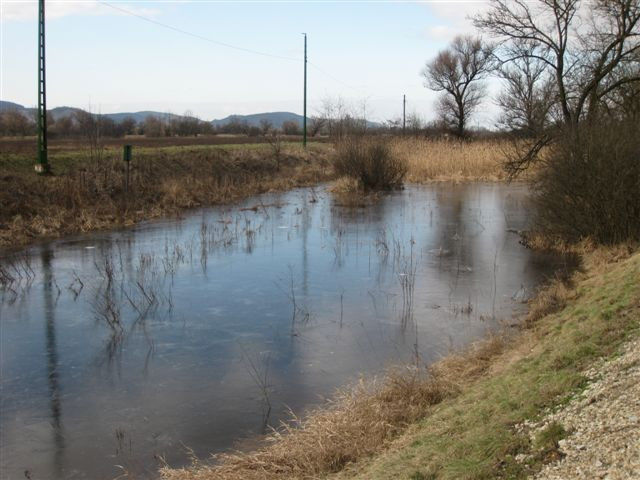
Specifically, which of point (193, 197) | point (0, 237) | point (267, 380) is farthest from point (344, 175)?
point (267, 380)

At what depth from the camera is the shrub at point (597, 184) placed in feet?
41.7

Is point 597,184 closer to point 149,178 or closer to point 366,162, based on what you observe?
point 366,162

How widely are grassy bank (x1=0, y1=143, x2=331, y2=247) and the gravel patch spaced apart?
47.0ft

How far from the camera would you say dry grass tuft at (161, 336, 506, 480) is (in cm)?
520

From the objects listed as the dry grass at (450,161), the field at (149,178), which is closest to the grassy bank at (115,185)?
the field at (149,178)

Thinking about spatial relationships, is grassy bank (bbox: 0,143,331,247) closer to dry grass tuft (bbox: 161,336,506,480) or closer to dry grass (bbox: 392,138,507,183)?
dry grass (bbox: 392,138,507,183)

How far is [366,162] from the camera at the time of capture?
27.5 metres

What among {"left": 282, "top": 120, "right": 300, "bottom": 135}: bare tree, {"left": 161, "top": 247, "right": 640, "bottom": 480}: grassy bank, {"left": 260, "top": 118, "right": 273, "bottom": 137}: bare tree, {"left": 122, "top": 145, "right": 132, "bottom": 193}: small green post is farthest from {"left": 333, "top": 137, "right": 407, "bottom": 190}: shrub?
{"left": 282, "top": 120, "right": 300, "bottom": 135}: bare tree

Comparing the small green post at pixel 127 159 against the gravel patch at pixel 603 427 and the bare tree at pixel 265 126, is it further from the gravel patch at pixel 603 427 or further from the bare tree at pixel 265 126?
the bare tree at pixel 265 126

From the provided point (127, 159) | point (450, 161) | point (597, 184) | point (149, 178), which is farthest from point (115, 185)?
point (450, 161)

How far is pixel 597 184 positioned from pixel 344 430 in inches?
375

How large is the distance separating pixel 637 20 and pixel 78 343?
64.0 feet

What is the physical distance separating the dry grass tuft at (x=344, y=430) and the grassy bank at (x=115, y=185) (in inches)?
476

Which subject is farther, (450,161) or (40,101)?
(450,161)
